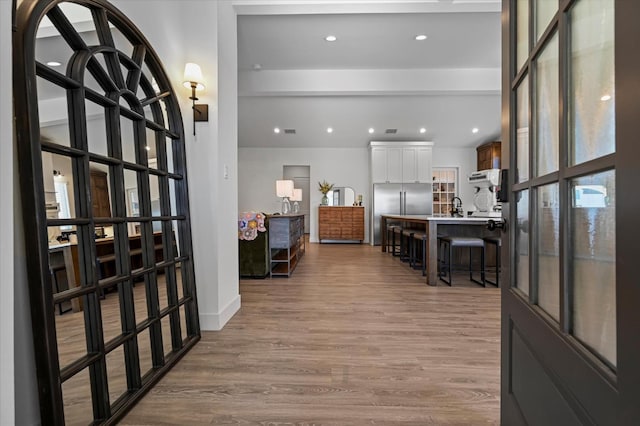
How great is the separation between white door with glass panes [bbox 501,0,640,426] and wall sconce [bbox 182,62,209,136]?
74.0 inches

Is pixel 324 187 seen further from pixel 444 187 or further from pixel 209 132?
pixel 209 132

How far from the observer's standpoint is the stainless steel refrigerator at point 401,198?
8047 millimetres

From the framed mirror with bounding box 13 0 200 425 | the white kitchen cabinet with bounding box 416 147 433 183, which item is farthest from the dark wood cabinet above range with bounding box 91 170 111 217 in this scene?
the white kitchen cabinet with bounding box 416 147 433 183

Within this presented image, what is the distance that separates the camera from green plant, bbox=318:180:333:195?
27.9ft

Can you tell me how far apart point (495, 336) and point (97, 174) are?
103 inches

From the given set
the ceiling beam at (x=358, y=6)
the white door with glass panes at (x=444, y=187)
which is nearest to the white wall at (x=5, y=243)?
the ceiling beam at (x=358, y=6)

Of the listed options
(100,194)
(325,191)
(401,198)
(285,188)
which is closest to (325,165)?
(325,191)

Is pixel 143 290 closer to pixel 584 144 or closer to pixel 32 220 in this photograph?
pixel 32 220

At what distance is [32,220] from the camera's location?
1.07 meters

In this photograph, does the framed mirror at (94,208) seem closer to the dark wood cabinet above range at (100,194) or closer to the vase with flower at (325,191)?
the dark wood cabinet above range at (100,194)

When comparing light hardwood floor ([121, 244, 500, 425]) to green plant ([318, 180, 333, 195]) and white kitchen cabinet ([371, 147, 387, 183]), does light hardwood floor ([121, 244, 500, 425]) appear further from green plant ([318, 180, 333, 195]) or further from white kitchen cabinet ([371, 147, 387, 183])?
green plant ([318, 180, 333, 195])

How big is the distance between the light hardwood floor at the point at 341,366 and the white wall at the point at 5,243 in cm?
81

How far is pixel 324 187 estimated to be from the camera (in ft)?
28.0

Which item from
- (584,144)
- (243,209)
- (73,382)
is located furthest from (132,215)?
(243,209)
